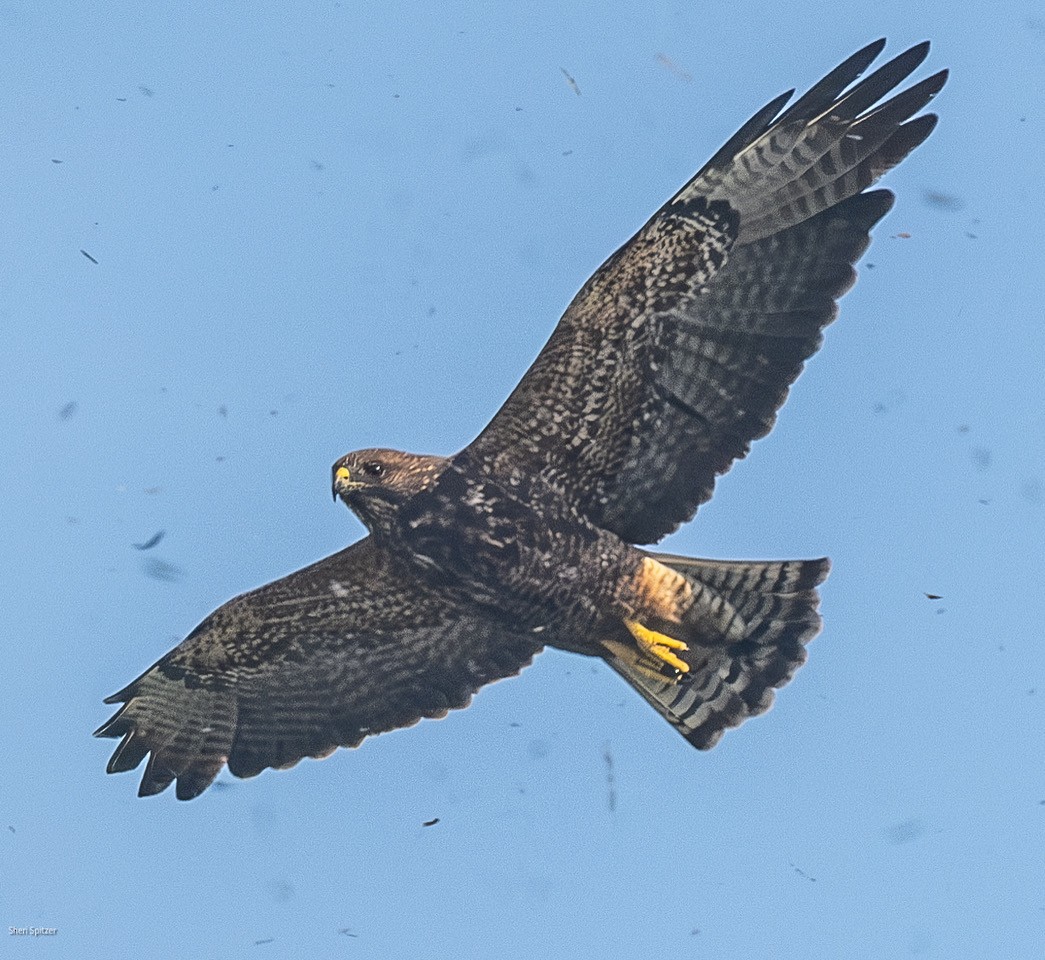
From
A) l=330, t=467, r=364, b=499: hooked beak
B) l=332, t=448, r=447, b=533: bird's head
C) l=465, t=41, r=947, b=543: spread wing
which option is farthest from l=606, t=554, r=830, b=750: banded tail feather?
l=330, t=467, r=364, b=499: hooked beak

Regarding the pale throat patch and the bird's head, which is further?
the pale throat patch

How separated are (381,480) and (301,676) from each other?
65.8 inches

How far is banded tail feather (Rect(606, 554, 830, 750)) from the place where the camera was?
12234 mm

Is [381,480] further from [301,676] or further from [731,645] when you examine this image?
[731,645]

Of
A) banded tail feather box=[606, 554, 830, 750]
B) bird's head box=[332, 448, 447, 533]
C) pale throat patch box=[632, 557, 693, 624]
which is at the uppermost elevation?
bird's head box=[332, 448, 447, 533]

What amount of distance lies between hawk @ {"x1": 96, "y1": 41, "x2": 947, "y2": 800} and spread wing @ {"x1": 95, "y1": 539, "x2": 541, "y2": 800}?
0.05ft

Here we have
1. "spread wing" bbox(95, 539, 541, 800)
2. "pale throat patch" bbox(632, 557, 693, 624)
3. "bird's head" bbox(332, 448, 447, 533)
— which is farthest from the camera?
"spread wing" bbox(95, 539, 541, 800)

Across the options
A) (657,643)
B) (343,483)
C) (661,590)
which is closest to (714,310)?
(661,590)

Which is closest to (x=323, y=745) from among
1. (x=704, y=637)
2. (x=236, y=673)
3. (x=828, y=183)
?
(x=236, y=673)

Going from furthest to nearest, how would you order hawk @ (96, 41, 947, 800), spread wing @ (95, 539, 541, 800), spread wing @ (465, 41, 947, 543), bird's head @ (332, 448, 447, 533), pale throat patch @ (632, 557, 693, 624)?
spread wing @ (95, 539, 541, 800) < pale throat patch @ (632, 557, 693, 624) < bird's head @ (332, 448, 447, 533) < hawk @ (96, 41, 947, 800) < spread wing @ (465, 41, 947, 543)

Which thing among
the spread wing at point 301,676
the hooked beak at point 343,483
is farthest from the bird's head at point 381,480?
the spread wing at point 301,676

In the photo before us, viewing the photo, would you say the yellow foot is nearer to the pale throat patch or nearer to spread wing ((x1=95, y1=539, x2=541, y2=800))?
the pale throat patch

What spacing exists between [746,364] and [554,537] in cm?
150

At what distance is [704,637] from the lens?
12445 mm
